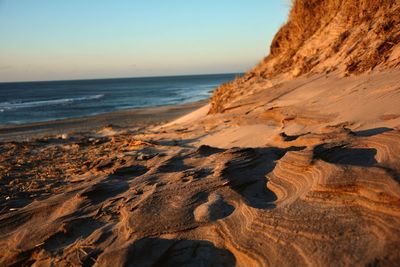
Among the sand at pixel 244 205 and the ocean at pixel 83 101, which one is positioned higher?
the sand at pixel 244 205

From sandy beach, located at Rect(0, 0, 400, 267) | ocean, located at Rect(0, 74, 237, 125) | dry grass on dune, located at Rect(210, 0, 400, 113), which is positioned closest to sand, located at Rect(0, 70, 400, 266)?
sandy beach, located at Rect(0, 0, 400, 267)

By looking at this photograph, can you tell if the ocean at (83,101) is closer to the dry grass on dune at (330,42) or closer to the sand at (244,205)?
the dry grass on dune at (330,42)

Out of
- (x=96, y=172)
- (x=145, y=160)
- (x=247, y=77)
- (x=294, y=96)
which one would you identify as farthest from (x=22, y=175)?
(x=247, y=77)

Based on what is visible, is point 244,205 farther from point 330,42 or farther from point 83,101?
point 83,101

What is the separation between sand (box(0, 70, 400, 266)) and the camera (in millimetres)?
2233

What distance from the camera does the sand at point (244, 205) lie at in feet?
7.33

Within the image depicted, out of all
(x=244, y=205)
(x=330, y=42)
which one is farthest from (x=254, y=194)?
(x=330, y=42)

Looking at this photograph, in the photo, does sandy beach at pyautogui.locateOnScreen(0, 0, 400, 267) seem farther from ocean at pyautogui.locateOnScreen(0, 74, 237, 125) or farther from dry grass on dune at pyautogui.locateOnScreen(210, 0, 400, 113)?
ocean at pyautogui.locateOnScreen(0, 74, 237, 125)

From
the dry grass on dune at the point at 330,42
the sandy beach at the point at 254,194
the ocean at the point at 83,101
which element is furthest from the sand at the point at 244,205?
the ocean at the point at 83,101

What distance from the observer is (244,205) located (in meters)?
2.76

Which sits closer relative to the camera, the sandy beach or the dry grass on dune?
the sandy beach

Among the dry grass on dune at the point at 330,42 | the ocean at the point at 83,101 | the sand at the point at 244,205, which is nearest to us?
the sand at the point at 244,205

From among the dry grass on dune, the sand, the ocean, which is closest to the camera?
the sand

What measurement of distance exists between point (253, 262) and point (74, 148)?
6601mm
